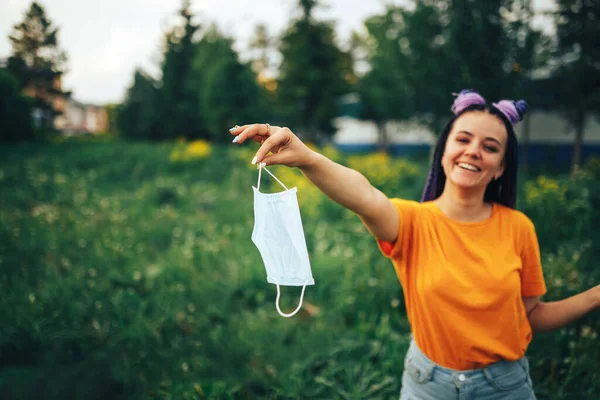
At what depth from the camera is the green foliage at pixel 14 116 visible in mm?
9734

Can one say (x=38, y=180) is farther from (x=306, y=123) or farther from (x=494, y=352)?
(x=306, y=123)

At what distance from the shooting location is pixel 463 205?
149 cm

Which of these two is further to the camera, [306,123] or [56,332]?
[306,123]

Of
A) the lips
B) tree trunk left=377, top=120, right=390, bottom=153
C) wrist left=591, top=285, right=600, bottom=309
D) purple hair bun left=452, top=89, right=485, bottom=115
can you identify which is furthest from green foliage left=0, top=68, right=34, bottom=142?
tree trunk left=377, top=120, right=390, bottom=153

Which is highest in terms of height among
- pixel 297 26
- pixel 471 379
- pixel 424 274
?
pixel 297 26

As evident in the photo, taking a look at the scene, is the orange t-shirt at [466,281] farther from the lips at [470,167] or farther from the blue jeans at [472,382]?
the lips at [470,167]

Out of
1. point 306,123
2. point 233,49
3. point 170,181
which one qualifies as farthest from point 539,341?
point 306,123

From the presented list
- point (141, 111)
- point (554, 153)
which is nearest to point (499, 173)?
point (554, 153)

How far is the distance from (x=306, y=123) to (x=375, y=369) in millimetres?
18118

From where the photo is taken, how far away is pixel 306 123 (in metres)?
20.0

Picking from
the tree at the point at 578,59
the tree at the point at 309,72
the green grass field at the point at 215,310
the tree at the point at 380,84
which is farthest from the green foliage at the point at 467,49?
the tree at the point at 309,72

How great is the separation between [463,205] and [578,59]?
9098mm

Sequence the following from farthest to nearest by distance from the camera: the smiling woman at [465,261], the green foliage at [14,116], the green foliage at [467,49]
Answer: the green foliage at [14,116] < the green foliage at [467,49] < the smiling woman at [465,261]

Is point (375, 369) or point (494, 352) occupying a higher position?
point (494, 352)
